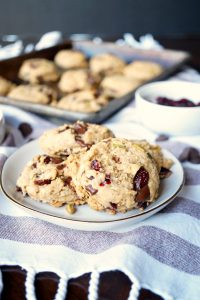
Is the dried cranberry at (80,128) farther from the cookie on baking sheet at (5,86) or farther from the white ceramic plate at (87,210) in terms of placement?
the cookie on baking sheet at (5,86)

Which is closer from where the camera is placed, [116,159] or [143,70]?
[116,159]

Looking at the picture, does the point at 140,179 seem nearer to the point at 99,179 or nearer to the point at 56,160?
the point at 99,179

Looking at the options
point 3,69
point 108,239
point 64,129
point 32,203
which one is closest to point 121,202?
point 108,239

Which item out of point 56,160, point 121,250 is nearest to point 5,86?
point 56,160

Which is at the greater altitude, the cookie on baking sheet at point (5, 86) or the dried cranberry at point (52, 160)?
the dried cranberry at point (52, 160)

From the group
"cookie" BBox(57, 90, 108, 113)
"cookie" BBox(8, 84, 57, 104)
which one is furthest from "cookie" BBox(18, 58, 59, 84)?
"cookie" BBox(57, 90, 108, 113)

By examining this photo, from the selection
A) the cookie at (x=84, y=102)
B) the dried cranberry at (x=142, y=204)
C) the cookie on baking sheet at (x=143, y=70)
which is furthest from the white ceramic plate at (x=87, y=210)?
the cookie on baking sheet at (x=143, y=70)

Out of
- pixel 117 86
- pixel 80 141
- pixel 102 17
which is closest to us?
pixel 80 141
